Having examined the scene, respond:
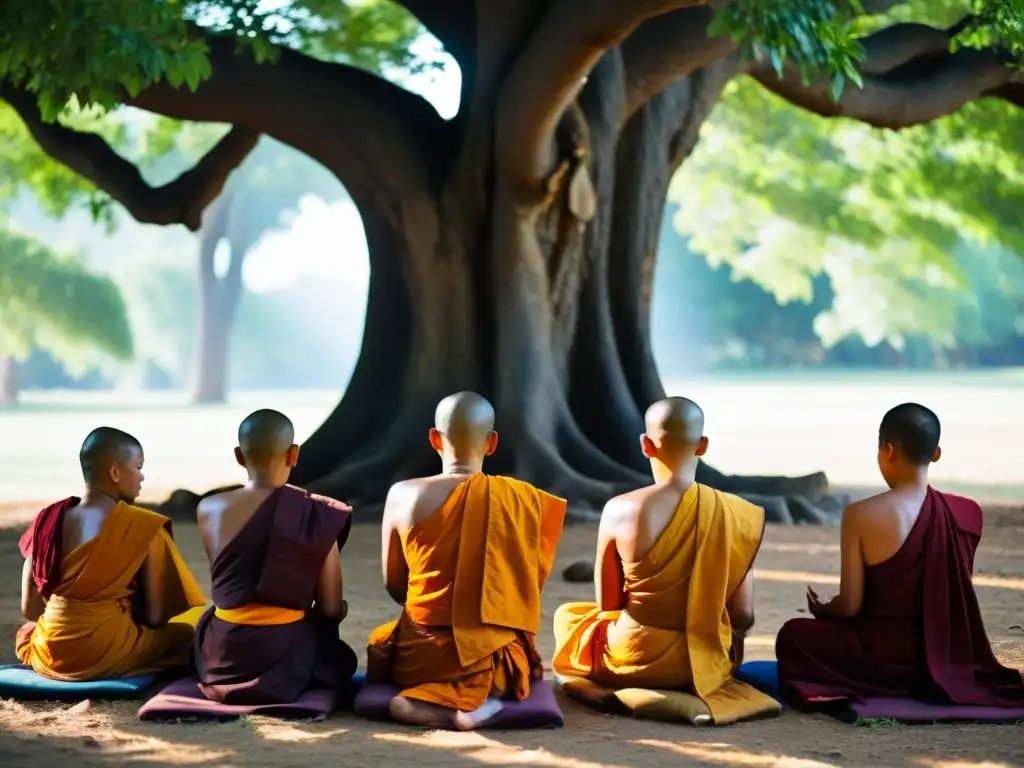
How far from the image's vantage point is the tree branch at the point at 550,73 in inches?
292

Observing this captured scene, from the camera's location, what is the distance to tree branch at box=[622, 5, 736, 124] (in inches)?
374

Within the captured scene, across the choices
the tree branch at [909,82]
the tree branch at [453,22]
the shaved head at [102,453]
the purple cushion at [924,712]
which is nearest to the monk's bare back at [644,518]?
the purple cushion at [924,712]

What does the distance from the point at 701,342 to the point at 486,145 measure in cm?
3981

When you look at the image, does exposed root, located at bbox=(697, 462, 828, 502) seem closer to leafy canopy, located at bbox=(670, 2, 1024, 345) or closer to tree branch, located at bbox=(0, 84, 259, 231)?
leafy canopy, located at bbox=(670, 2, 1024, 345)

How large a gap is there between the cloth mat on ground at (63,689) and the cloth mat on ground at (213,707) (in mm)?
140

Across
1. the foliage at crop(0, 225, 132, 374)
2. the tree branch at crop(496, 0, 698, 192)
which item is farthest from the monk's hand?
the foliage at crop(0, 225, 132, 374)

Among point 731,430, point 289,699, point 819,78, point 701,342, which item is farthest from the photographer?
point 701,342

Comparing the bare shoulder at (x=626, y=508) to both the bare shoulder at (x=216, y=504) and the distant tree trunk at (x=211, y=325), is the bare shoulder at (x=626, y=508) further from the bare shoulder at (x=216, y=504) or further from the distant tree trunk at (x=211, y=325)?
the distant tree trunk at (x=211, y=325)

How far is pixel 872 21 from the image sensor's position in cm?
1543

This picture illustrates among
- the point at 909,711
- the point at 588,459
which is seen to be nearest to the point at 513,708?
the point at 909,711

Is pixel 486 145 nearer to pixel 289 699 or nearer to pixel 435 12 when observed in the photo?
pixel 435 12

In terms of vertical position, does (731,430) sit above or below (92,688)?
above

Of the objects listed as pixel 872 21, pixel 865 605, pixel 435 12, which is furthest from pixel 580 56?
pixel 872 21

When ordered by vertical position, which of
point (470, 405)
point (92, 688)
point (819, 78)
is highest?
point (819, 78)
